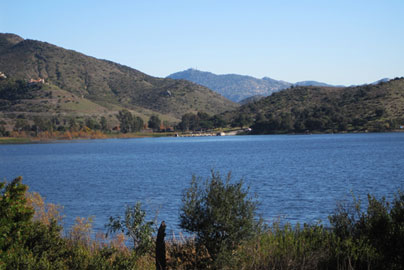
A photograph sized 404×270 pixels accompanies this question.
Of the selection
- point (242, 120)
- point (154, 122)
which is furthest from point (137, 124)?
point (242, 120)

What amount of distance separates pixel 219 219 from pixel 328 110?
142m

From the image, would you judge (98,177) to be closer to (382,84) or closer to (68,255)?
(68,255)

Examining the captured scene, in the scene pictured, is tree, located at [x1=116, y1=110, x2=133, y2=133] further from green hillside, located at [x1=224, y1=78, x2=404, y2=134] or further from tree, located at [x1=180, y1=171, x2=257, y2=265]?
tree, located at [x1=180, y1=171, x2=257, y2=265]

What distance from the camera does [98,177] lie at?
164 feet

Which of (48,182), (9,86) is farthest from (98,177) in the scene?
(9,86)

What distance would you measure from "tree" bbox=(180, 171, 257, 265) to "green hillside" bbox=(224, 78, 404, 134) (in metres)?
131

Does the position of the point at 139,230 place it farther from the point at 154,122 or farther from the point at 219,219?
the point at 154,122

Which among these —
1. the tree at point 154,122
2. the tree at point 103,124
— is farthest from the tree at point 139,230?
the tree at point 154,122

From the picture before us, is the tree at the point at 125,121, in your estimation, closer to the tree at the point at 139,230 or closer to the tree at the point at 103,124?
the tree at the point at 103,124

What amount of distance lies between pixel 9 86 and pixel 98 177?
15213 cm

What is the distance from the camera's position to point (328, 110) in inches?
5723

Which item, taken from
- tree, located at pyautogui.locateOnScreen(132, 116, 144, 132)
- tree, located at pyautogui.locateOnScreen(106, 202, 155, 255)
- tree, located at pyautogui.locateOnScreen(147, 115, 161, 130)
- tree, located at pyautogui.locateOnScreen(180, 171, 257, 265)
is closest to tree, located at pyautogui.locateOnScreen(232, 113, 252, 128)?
tree, located at pyautogui.locateOnScreen(147, 115, 161, 130)

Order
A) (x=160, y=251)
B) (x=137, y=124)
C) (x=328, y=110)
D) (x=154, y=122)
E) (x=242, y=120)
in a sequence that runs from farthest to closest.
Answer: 1. (x=154, y=122)
2. (x=137, y=124)
3. (x=242, y=120)
4. (x=328, y=110)
5. (x=160, y=251)

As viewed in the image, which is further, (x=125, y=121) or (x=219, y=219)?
(x=125, y=121)
